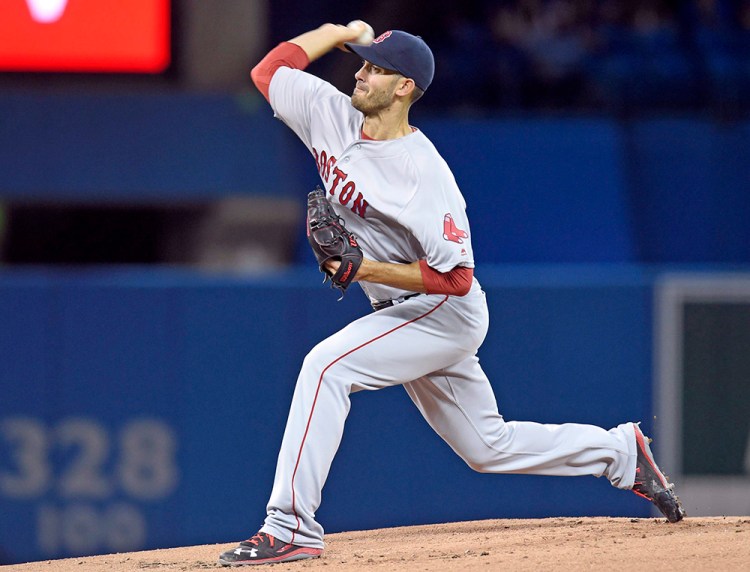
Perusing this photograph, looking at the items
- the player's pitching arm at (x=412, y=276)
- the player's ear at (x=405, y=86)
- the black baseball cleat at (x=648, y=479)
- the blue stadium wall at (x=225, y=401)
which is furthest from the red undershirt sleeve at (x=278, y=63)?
the blue stadium wall at (x=225, y=401)

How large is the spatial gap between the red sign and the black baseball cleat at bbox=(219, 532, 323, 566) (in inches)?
172

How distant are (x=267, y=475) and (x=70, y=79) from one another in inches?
111

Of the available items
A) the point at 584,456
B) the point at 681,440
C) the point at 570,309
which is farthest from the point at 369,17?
the point at 584,456

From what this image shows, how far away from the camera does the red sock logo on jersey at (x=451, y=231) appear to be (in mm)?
3654

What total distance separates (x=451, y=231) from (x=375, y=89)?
0.48m

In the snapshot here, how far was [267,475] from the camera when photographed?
644cm

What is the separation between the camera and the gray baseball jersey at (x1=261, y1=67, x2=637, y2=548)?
145 inches

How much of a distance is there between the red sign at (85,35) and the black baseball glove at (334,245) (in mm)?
4042

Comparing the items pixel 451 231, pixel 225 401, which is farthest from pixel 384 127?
pixel 225 401

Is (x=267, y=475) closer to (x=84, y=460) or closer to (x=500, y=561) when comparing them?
(x=84, y=460)

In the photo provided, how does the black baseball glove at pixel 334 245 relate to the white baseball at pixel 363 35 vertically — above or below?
below

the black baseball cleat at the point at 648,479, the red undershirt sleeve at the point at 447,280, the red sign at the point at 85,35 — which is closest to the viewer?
the red undershirt sleeve at the point at 447,280

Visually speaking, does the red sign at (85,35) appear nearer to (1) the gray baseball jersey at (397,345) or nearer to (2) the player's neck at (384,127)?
(1) the gray baseball jersey at (397,345)

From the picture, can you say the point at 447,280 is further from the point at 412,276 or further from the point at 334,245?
Answer: the point at 334,245
